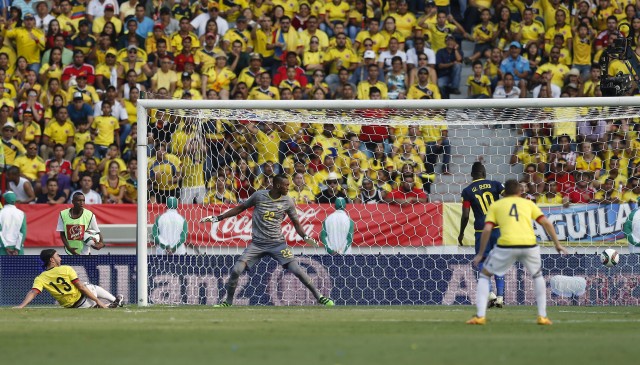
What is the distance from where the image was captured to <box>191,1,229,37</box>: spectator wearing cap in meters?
27.6

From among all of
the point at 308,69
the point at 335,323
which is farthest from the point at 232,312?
the point at 308,69

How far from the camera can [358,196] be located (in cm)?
2180

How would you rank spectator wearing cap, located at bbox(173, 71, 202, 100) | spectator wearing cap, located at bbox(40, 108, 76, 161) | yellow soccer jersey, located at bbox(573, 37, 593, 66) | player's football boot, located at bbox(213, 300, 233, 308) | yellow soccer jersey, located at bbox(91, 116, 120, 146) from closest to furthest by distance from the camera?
player's football boot, located at bbox(213, 300, 233, 308), spectator wearing cap, located at bbox(40, 108, 76, 161), yellow soccer jersey, located at bbox(91, 116, 120, 146), spectator wearing cap, located at bbox(173, 71, 202, 100), yellow soccer jersey, located at bbox(573, 37, 593, 66)

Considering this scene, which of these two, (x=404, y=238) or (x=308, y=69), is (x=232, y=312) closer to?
(x=404, y=238)

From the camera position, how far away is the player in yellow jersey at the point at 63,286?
17.7 meters

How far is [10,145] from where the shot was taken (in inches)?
981

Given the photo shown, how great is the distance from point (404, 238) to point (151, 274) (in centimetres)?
453

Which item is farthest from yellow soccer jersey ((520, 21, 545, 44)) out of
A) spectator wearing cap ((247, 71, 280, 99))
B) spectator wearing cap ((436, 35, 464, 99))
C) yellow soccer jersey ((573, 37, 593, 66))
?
spectator wearing cap ((247, 71, 280, 99))

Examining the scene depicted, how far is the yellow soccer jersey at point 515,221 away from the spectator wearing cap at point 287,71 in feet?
40.1

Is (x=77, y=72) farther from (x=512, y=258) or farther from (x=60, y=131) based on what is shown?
(x=512, y=258)

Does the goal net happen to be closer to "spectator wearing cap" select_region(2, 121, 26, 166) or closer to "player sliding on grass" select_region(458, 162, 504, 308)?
"player sliding on grass" select_region(458, 162, 504, 308)

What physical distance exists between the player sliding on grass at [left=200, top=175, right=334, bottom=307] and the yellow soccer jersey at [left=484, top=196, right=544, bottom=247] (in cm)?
491

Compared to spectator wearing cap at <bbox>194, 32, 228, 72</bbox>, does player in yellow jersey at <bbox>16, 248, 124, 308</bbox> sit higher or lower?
lower

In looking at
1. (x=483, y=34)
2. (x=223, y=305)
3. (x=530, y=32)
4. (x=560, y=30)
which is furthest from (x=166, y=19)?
(x=223, y=305)
